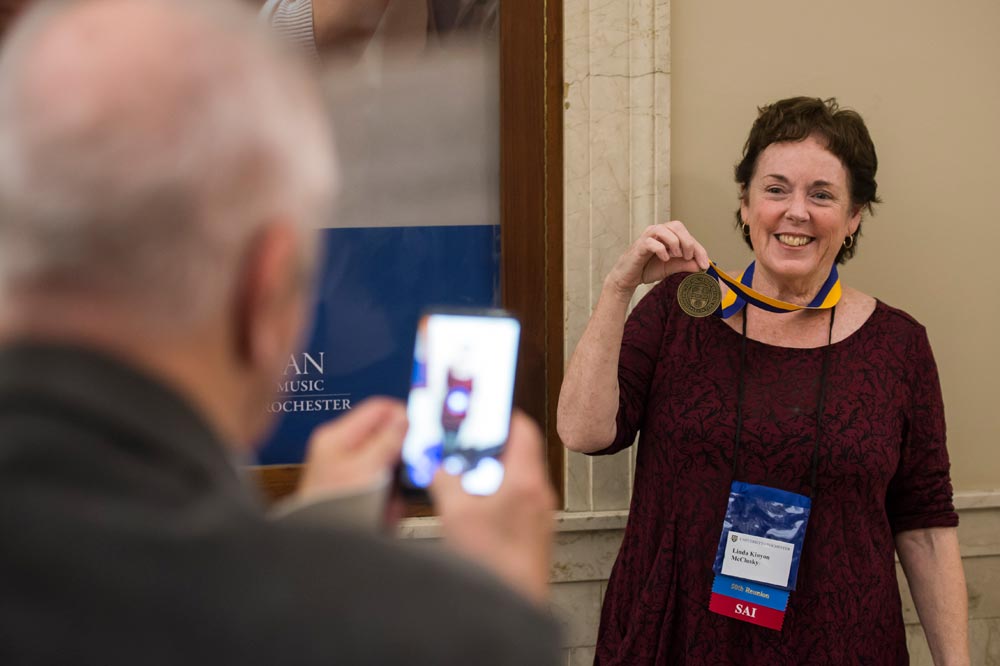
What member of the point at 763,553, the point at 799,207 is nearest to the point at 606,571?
the point at 763,553

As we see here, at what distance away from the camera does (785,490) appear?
7.18 feet

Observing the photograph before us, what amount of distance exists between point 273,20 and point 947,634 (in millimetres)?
2303

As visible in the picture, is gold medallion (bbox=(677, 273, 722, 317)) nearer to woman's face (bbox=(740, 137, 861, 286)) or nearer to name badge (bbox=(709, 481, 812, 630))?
woman's face (bbox=(740, 137, 861, 286))

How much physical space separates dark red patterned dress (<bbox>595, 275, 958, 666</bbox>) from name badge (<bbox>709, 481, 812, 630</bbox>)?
4 centimetres

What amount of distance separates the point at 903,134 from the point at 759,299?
1.06 m

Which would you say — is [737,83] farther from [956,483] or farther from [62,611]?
[62,611]

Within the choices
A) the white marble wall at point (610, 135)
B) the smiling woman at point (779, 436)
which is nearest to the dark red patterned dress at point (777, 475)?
the smiling woman at point (779, 436)

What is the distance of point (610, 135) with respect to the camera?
9.22ft

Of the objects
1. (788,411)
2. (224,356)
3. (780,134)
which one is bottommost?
(788,411)

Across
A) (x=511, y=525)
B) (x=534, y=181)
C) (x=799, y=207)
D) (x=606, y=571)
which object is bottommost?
(x=606, y=571)

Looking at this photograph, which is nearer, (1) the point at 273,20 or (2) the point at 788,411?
(2) the point at 788,411

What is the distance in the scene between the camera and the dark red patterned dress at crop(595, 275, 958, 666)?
2186mm

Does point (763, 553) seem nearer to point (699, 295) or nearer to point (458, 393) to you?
point (699, 295)

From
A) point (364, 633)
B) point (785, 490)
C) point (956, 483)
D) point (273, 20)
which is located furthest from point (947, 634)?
point (273, 20)
